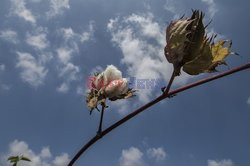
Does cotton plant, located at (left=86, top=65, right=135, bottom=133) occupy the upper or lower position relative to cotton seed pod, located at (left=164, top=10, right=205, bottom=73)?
upper

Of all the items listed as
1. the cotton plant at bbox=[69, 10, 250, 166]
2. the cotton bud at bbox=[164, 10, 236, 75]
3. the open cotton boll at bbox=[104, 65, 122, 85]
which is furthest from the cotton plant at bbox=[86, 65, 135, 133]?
the cotton bud at bbox=[164, 10, 236, 75]

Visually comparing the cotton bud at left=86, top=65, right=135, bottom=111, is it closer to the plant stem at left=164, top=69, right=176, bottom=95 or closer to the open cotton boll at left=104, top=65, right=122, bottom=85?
the open cotton boll at left=104, top=65, right=122, bottom=85

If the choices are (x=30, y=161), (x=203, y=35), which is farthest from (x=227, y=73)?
(x=30, y=161)

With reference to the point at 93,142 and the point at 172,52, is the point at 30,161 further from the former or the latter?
the point at 172,52

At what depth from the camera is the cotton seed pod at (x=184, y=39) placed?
146 centimetres

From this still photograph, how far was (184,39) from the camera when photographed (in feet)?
4.85

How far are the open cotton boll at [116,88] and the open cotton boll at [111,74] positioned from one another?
0.02 m

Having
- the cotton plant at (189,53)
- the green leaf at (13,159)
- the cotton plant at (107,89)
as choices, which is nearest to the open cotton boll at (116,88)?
the cotton plant at (107,89)

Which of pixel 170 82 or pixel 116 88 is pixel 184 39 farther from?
pixel 116 88

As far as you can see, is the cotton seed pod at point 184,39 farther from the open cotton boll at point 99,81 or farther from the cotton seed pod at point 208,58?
the open cotton boll at point 99,81

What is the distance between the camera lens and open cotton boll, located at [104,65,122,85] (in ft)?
6.24

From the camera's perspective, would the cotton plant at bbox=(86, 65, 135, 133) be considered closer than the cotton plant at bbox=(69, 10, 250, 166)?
No

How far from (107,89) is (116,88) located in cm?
5

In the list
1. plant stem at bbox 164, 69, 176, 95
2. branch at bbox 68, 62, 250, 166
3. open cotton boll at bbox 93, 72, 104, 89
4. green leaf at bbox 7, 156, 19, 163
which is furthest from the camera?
open cotton boll at bbox 93, 72, 104, 89
